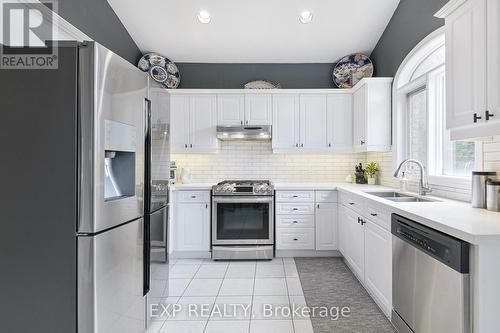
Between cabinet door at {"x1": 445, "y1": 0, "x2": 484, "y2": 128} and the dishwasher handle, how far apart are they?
73cm

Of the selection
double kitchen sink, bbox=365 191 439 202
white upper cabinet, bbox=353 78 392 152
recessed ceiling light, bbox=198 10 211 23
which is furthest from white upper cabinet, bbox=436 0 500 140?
recessed ceiling light, bbox=198 10 211 23

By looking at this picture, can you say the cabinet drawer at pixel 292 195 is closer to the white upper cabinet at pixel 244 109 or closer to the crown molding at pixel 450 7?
the white upper cabinet at pixel 244 109

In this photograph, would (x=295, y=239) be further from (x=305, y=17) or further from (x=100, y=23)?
(x=100, y=23)

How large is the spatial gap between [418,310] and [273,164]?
2949 mm

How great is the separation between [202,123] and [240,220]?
58.5 inches

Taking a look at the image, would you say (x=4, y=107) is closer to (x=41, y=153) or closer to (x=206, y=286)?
(x=41, y=153)

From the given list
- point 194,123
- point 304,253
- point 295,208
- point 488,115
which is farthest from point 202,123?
point 488,115

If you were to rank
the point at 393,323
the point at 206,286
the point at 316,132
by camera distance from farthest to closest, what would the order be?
the point at 316,132, the point at 206,286, the point at 393,323

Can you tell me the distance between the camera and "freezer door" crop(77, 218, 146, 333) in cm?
149

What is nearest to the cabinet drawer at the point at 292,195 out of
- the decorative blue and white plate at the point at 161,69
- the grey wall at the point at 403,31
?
the grey wall at the point at 403,31

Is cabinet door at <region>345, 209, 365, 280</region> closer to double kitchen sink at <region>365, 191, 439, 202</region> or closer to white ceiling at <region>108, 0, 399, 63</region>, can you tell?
double kitchen sink at <region>365, 191, 439, 202</region>

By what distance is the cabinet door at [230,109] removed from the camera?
13.8ft

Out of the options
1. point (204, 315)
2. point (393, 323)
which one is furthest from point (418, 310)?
point (204, 315)

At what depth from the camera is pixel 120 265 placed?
1.74 metres
